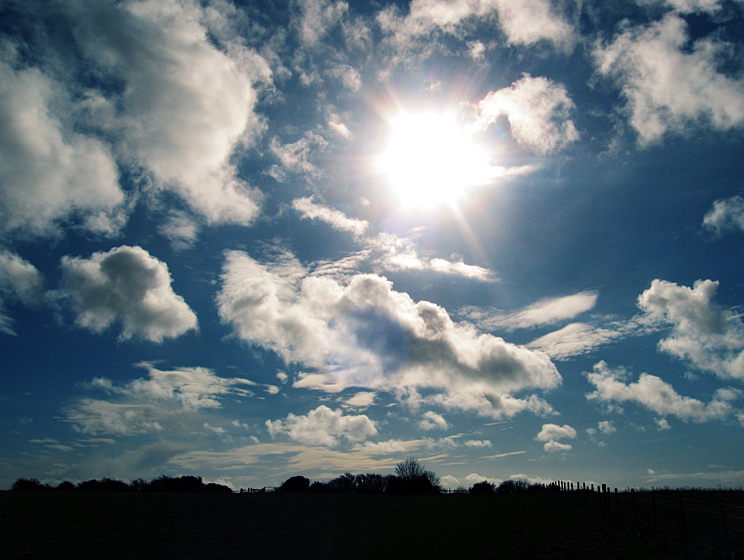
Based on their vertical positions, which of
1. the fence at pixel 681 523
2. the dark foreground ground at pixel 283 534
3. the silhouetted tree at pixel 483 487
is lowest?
the silhouetted tree at pixel 483 487

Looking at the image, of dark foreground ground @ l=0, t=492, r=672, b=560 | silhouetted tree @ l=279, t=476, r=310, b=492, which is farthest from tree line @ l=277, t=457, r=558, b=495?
dark foreground ground @ l=0, t=492, r=672, b=560

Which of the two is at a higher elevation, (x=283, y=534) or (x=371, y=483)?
(x=283, y=534)

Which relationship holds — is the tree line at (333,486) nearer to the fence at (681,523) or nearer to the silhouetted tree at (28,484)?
the silhouetted tree at (28,484)

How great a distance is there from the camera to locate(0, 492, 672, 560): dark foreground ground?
18719 mm

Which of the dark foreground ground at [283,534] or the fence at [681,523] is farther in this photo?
the dark foreground ground at [283,534]

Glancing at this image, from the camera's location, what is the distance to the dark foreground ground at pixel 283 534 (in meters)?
18.7

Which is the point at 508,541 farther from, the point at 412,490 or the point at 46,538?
the point at 412,490

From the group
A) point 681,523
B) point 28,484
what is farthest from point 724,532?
point 28,484

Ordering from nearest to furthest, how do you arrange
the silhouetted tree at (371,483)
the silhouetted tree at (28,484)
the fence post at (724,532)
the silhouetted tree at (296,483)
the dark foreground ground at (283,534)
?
1. the fence post at (724,532)
2. the dark foreground ground at (283,534)
3. the silhouetted tree at (28,484)
4. the silhouetted tree at (296,483)
5. the silhouetted tree at (371,483)

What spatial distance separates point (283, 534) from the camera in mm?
25406

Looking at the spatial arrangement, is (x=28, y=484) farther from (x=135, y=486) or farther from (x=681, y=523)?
(x=681, y=523)

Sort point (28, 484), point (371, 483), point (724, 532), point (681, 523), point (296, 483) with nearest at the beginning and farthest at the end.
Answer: point (724, 532), point (681, 523), point (28, 484), point (296, 483), point (371, 483)

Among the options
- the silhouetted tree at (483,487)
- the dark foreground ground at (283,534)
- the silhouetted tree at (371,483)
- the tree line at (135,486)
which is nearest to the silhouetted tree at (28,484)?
the tree line at (135,486)

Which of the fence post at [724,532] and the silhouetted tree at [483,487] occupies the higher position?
the fence post at [724,532]
